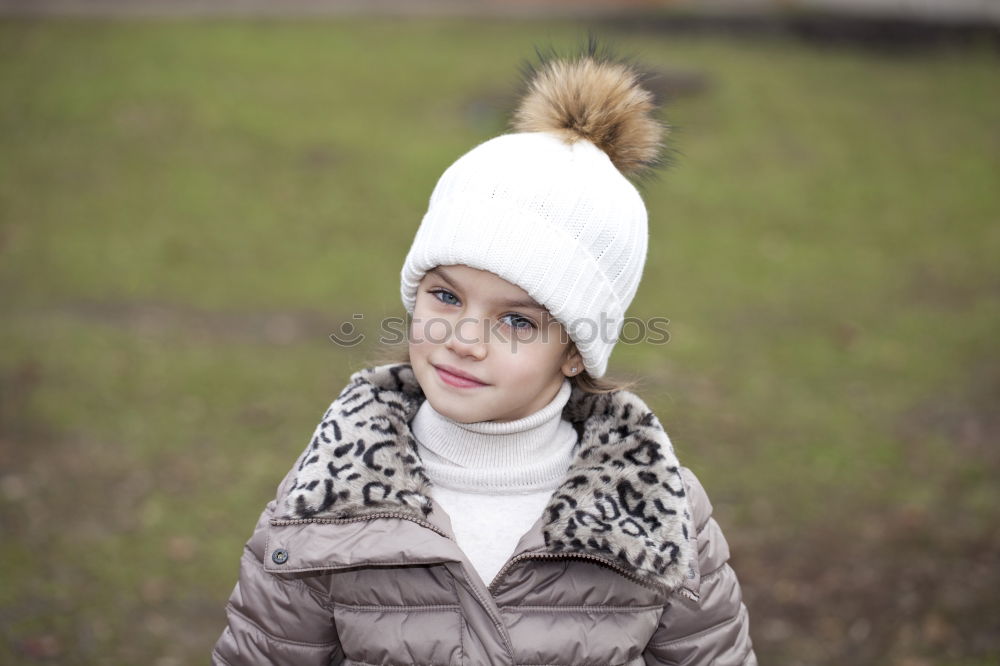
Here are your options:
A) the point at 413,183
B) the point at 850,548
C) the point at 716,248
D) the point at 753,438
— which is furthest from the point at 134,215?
the point at 850,548

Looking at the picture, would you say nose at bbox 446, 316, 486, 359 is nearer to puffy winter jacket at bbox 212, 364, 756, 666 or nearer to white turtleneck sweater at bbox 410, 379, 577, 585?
white turtleneck sweater at bbox 410, 379, 577, 585

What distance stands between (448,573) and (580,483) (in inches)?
14.6

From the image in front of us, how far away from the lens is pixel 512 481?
100 inches

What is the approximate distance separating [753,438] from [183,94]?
8.25m

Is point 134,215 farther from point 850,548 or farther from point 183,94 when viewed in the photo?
point 850,548

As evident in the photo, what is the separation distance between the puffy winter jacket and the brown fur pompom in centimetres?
72

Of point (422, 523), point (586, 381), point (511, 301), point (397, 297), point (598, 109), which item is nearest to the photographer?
point (422, 523)

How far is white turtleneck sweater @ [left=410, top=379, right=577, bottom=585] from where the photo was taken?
2.50 m

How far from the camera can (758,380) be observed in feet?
23.1

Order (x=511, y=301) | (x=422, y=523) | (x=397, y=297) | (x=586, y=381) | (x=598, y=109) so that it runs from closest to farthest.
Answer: (x=422, y=523), (x=511, y=301), (x=598, y=109), (x=586, y=381), (x=397, y=297)

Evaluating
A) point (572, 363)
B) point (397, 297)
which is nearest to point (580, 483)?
point (572, 363)

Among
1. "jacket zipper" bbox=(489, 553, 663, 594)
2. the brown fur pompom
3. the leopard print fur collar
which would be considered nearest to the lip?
the leopard print fur collar

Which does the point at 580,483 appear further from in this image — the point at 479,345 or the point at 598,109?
the point at 598,109

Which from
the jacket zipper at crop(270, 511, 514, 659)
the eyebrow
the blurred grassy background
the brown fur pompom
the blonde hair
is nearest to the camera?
the jacket zipper at crop(270, 511, 514, 659)
